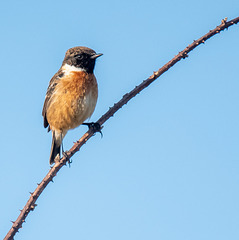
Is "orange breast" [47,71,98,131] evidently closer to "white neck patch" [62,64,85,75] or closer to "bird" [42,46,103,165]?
"bird" [42,46,103,165]

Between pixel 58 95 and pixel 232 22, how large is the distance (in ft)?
13.9

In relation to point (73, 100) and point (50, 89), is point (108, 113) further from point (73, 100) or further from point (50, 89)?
point (50, 89)

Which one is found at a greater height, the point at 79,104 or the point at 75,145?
the point at 79,104

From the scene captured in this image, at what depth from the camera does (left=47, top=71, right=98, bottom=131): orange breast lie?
6.35 meters

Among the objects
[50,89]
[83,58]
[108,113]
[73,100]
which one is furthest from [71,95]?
[108,113]

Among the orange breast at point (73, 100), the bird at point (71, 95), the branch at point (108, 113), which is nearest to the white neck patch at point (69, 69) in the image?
the bird at point (71, 95)

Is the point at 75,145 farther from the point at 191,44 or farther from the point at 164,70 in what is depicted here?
the point at 191,44

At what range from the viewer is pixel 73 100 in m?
6.37

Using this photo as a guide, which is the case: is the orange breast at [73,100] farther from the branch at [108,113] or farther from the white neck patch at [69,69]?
the branch at [108,113]

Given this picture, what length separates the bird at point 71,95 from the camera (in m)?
6.38

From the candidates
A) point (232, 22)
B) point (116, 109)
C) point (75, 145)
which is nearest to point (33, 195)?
point (75, 145)

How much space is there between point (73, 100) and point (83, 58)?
102cm

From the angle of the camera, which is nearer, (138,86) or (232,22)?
(232,22)

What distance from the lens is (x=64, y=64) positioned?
24.1ft
